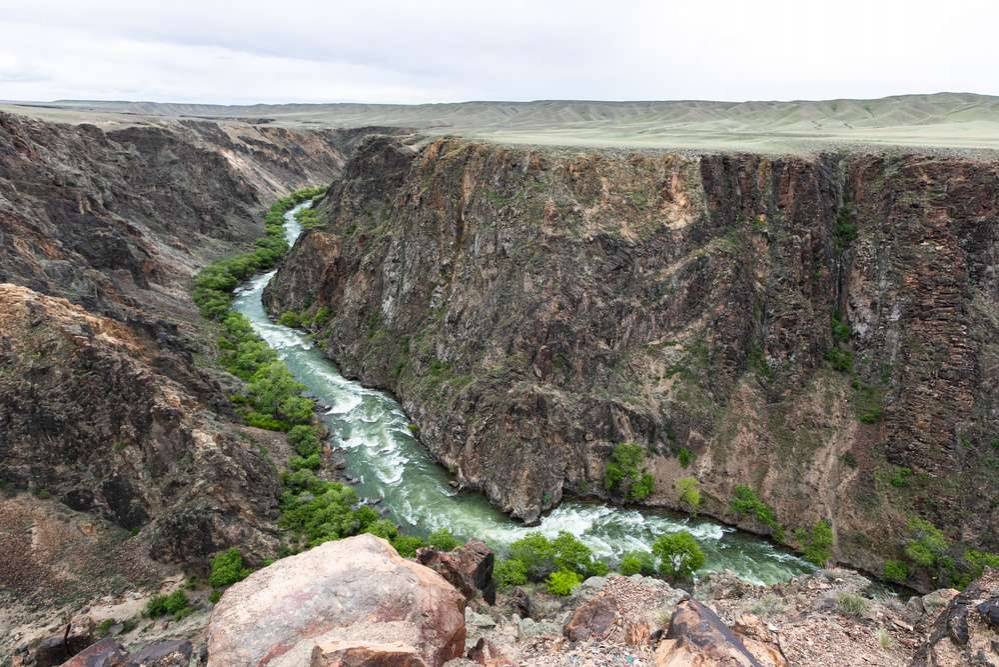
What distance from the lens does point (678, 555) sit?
35938 mm

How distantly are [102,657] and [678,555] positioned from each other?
30001mm

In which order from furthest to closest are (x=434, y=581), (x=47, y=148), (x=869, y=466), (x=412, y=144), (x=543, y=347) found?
(x=412, y=144)
(x=47, y=148)
(x=543, y=347)
(x=869, y=466)
(x=434, y=581)

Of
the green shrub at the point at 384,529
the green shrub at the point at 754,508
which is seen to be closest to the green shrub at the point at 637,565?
the green shrub at the point at 754,508

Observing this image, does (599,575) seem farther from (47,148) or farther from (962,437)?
(47,148)

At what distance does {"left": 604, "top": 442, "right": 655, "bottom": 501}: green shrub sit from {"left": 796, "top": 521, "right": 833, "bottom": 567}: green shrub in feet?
33.2

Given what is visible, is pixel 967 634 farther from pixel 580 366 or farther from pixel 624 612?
pixel 580 366

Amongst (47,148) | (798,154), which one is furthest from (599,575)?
(47,148)

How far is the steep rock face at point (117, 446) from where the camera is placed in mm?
35281

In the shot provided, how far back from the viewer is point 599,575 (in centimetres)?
3516

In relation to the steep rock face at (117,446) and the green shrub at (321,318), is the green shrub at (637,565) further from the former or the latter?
the green shrub at (321,318)

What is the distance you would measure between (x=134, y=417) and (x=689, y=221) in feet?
145

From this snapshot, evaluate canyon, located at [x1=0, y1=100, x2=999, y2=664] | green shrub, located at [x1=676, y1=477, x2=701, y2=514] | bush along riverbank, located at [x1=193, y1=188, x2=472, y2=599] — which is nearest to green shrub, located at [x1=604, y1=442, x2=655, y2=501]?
canyon, located at [x1=0, y1=100, x2=999, y2=664]

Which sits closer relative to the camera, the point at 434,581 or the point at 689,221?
the point at 434,581

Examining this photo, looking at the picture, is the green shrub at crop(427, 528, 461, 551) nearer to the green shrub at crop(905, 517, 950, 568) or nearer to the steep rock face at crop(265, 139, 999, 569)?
the steep rock face at crop(265, 139, 999, 569)
